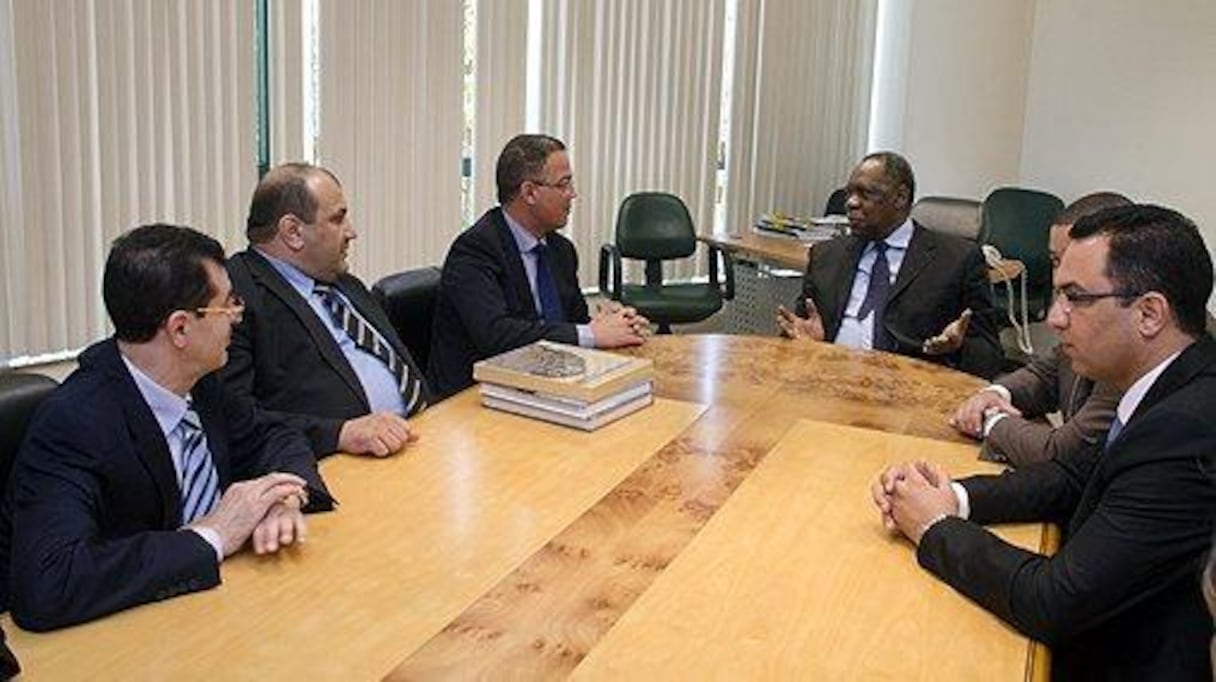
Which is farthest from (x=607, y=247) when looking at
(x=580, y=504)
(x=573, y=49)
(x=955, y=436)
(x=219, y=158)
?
(x=580, y=504)

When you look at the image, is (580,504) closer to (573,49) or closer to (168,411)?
(168,411)

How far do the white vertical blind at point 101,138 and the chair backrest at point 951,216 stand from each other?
295 centimetres

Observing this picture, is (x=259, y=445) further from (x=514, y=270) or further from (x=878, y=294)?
(x=878, y=294)

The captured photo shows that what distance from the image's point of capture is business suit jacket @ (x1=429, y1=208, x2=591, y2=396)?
123 inches

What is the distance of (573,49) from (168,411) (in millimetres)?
4065

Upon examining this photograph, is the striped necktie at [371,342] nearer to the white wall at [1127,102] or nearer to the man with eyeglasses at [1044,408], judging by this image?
the man with eyeglasses at [1044,408]

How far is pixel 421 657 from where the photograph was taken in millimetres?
1345

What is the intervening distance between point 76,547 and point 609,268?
4.44 m

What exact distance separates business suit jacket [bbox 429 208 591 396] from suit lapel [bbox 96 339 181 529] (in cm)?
144

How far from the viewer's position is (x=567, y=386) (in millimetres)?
2301

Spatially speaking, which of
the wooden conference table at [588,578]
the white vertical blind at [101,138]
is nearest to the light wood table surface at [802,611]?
the wooden conference table at [588,578]

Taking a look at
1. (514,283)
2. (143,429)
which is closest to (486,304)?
(514,283)

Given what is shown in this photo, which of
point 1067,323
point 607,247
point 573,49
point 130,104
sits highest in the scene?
point 573,49

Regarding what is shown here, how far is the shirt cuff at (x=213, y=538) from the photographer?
157 centimetres
